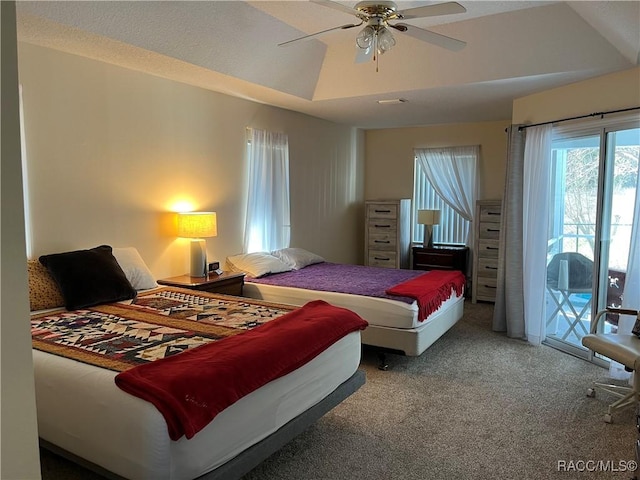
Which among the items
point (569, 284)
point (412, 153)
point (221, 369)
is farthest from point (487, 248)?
point (221, 369)

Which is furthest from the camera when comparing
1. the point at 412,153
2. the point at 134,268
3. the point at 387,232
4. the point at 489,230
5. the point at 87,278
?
the point at 412,153

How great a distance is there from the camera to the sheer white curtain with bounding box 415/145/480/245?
6508 mm

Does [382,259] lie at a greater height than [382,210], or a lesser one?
lesser

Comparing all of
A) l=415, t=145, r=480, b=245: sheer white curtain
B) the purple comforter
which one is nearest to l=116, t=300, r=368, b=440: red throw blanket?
the purple comforter

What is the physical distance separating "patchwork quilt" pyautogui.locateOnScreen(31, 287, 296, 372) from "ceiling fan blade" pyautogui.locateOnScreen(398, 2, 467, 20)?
1905 millimetres

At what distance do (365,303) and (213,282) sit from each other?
4.25 ft

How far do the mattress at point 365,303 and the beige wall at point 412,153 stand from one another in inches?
106

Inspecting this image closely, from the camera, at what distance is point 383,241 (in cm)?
673

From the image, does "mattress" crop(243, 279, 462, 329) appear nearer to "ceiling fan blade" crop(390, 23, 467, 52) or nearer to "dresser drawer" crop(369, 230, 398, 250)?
"ceiling fan blade" crop(390, 23, 467, 52)

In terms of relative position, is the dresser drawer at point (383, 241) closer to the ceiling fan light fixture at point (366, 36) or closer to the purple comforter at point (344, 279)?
the purple comforter at point (344, 279)

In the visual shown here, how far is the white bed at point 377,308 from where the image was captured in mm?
3660

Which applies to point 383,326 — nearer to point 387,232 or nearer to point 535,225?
point 535,225

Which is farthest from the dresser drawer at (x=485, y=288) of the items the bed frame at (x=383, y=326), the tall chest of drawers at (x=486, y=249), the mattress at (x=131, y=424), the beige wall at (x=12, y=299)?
the beige wall at (x=12, y=299)

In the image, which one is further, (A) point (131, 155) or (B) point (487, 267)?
(B) point (487, 267)
